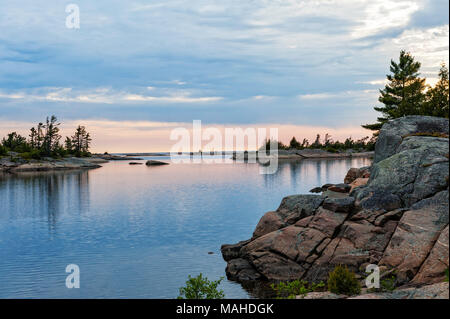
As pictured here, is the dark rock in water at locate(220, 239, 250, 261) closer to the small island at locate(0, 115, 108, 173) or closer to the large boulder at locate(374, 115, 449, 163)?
the large boulder at locate(374, 115, 449, 163)

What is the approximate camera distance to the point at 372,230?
2241cm

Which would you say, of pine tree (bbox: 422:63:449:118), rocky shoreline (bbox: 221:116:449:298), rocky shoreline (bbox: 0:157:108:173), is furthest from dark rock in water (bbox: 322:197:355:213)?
rocky shoreline (bbox: 0:157:108:173)

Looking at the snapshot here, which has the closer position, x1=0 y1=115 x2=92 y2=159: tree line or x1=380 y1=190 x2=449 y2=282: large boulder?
x1=380 y1=190 x2=449 y2=282: large boulder

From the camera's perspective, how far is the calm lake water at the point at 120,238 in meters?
24.0

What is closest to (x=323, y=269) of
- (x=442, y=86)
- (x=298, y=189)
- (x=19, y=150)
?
(x=298, y=189)

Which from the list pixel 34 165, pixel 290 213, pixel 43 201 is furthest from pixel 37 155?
pixel 290 213

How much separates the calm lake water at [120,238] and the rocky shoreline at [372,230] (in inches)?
122

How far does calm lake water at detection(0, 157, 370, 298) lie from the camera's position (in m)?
24.0

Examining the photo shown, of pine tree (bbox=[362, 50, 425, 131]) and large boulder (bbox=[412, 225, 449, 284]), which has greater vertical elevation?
pine tree (bbox=[362, 50, 425, 131])

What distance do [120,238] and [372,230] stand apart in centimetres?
2362

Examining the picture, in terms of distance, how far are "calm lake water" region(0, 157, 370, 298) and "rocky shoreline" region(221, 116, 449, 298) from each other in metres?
3.11

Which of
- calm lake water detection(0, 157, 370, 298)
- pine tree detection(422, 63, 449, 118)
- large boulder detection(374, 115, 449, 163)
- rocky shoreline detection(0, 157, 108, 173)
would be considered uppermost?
pine tree detection(422, 63, 449, 118)

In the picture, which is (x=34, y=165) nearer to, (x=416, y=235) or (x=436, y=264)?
(x=416, y=235)

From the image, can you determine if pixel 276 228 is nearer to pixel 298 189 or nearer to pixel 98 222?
pixel 98 222
